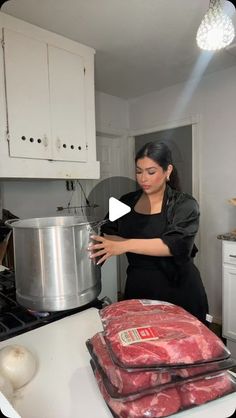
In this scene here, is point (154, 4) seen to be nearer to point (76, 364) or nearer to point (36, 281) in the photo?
point (36, 281)

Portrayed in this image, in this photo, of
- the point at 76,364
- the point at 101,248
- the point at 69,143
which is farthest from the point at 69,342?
the point at 69,143

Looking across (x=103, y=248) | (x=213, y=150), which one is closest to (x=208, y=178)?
(x=213, y=150)

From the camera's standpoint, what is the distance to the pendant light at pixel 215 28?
2.88ft

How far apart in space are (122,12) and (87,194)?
1.19 metres

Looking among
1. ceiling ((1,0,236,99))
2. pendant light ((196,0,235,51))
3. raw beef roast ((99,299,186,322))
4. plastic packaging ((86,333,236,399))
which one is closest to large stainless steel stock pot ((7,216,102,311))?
raw beef roast ((99,299,186,322))

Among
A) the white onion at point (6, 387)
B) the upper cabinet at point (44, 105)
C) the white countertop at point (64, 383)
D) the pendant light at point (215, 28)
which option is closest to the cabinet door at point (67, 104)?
the upper cabinet at point (44, 105)

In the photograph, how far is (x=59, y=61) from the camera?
1.31 metres

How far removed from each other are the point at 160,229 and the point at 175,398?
23.6 inches

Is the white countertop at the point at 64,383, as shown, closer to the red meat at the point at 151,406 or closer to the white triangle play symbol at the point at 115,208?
the red meat at the point at 151,406

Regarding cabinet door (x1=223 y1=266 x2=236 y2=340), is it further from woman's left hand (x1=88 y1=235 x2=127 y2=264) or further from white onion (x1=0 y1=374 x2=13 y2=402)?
white onion (x1=0 y1=374 x2=13 y2=402)

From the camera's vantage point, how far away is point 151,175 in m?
0.91

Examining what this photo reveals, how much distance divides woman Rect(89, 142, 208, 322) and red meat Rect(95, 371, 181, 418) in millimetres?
461

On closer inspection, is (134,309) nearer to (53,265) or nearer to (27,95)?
(53,265)

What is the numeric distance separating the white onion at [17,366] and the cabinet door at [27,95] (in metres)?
0.89
